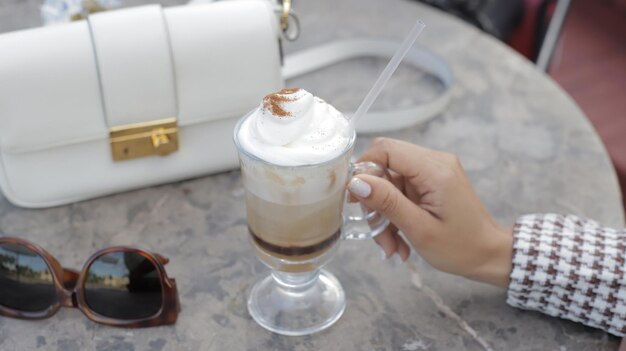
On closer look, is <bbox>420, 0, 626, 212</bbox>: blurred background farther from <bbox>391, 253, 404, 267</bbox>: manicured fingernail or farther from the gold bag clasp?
the gold bag clasp

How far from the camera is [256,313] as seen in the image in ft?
3.15

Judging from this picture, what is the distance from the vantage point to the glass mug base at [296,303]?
945 mm

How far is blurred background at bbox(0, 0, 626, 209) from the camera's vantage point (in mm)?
1602

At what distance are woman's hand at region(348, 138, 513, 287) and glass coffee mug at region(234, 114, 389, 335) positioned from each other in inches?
1.4

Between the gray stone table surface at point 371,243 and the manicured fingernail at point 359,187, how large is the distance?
183mm

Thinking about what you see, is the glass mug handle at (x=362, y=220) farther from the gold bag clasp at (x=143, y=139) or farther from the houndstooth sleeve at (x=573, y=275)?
the gold bag clasp at (x=143, y=139)

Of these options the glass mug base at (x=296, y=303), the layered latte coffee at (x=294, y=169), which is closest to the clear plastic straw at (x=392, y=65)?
the layered latte coffee at (x=294, y=169)

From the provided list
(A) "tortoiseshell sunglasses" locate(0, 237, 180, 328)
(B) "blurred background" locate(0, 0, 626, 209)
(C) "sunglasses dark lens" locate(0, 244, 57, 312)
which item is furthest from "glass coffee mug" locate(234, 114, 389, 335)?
(B) "blurred background" locate(0, 0, 626, 209)

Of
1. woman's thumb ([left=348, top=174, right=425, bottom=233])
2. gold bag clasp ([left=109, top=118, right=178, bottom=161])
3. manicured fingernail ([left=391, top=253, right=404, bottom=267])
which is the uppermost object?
woman's thumb ([left=348, top=174, right=425, bottom=233])

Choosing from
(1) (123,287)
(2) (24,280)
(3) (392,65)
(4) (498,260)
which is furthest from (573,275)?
(2) (24,280)

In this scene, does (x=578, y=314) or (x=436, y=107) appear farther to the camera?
(x=436, y=107)

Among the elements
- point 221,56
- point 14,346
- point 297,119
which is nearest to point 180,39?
point 221,56

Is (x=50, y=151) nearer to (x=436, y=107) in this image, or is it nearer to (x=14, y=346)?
(x=14, y=346)

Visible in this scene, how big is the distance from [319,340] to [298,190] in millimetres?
224
